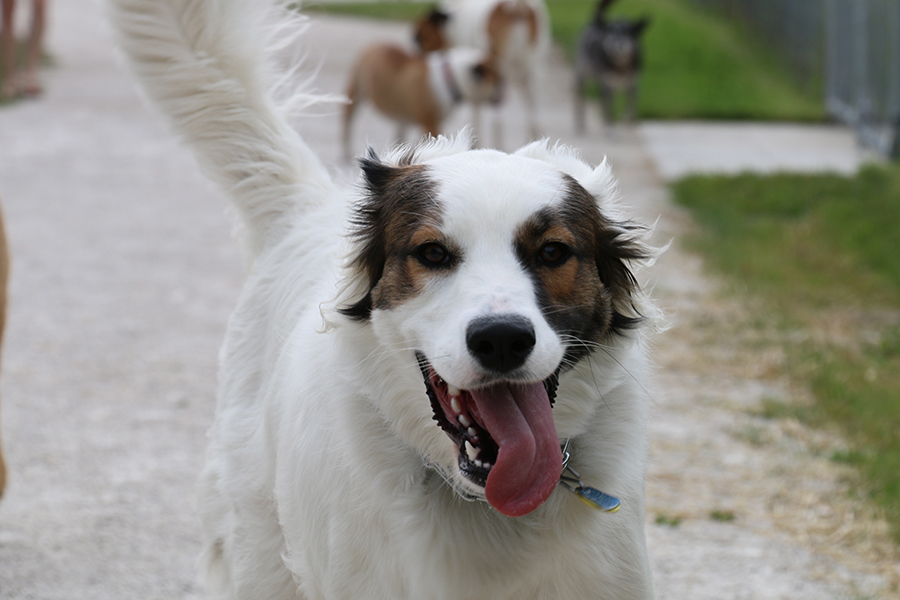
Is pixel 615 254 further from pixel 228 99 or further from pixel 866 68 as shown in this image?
pixel 866 68

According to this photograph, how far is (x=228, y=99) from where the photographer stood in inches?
139

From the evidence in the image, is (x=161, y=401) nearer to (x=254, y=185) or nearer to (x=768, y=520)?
(x=254, y=185)

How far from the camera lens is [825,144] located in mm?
12508

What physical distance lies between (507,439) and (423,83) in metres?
8.50

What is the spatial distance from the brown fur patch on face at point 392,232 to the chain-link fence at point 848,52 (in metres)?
9.06

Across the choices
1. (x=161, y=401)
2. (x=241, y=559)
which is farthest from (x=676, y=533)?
(x=161, y=401)

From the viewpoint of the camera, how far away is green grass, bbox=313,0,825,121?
14.5 metres

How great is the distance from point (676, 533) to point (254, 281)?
6.43ft

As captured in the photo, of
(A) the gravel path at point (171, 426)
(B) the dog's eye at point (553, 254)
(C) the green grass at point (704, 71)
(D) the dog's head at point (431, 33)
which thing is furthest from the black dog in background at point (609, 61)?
(B) the dog's eye at point (553, 254)

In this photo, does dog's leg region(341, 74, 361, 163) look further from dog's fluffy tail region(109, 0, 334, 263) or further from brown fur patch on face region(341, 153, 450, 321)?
brown fur patch on face region(341, 153, 450, 321)

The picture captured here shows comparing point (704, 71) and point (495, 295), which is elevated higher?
point (495, 295)

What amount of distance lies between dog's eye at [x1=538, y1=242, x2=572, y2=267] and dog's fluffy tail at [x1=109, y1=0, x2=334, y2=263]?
49.9 inches

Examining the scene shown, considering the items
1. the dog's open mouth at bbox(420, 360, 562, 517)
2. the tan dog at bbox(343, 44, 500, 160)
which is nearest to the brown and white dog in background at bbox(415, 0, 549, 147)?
the tan dog at bbox(343, 44, 500, 160)

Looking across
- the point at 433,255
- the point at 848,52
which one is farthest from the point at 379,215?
the point at 848,52
